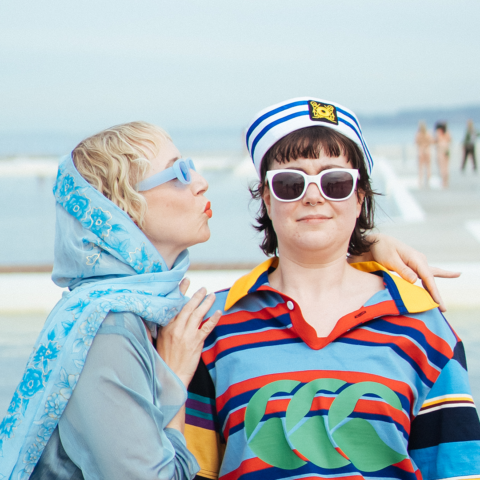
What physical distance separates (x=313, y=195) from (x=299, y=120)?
0.21m

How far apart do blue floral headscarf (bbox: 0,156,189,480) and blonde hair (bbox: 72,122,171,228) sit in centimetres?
3

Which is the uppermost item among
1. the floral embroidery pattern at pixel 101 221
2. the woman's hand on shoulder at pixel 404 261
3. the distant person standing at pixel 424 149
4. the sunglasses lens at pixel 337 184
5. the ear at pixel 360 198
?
the sunglasses lens at pixel 337 184

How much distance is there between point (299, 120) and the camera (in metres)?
1.62

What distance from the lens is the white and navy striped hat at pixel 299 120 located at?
1.62 metres

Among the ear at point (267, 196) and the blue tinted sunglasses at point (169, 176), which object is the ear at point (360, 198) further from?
the blue tinted sunglasses at point (169, 176)

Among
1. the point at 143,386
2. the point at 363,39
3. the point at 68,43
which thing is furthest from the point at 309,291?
the point at 68,43

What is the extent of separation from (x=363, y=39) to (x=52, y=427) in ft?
218

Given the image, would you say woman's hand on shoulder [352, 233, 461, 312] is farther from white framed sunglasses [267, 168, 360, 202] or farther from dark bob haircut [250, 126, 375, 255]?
white framed sunglasses [267, 168, 360, 202]

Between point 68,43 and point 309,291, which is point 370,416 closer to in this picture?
point 309,291

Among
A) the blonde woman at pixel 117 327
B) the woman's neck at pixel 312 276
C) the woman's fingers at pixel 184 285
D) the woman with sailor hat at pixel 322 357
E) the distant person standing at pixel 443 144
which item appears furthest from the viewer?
the distant person standing at pixel 443 144

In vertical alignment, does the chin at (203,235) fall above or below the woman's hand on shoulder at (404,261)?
above

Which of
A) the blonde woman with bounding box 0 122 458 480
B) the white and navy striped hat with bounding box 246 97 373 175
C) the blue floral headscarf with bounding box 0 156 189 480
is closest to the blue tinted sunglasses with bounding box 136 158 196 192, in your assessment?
the blonde woman with bounding box 0 122 458 480

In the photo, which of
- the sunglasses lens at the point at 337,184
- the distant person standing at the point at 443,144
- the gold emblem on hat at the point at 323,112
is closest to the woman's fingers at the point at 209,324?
the sunglasses lens at the point at 337,184

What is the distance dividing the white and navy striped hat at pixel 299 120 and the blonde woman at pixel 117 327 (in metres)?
0.22
